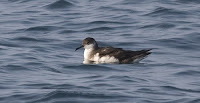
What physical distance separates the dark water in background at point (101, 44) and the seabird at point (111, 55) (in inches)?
9.9

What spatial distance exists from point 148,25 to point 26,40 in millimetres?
4282

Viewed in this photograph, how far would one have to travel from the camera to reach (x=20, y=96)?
15172 millimetres

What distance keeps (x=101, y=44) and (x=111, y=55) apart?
256 centimetres

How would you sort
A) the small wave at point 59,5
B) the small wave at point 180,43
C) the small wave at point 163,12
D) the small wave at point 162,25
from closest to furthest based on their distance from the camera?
the small wave at point 180,43, the small wave at point 162,25, the small wave at point 163,12, the small wave at point 59,5

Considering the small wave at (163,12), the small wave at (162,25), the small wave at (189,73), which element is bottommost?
the small wave at (189,73)

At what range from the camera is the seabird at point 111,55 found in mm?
20312

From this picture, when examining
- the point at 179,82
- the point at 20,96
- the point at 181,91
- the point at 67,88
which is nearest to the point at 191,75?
the point at 179,82

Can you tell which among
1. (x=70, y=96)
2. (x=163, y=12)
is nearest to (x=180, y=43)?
(x=163, y=12)

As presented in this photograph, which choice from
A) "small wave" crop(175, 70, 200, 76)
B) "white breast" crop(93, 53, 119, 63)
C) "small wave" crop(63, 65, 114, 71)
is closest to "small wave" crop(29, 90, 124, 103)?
"small wave" crop(175, 70, 200, 76)

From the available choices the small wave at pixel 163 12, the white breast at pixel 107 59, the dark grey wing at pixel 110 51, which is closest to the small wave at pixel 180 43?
the dark grey wing at pixel 110 51

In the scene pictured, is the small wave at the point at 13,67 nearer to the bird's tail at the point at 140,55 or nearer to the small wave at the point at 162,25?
the bird's tail at the point at 140,55

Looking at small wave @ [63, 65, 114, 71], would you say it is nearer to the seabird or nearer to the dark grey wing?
the seabird

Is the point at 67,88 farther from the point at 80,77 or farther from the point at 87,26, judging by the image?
the point at 87,26

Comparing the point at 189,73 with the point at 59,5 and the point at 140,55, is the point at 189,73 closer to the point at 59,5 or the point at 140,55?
the point at 140,55
